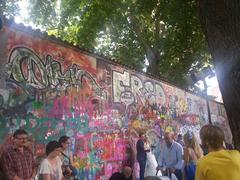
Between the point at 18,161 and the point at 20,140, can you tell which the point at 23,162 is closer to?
the point at 18,161

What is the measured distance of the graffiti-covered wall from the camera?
24.0 feet

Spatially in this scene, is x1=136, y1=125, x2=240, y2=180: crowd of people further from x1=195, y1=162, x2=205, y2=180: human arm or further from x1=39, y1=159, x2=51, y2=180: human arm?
x1=39, y1=159, x2=51, y2=180: human arm

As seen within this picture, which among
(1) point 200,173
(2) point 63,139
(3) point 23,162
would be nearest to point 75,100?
(2) point 63,139

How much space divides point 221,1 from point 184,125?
1201 centimetres

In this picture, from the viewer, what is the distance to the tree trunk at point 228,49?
374 centimetres

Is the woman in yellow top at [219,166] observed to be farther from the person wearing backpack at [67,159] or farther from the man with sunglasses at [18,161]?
the person wearing backpack at [67,159]

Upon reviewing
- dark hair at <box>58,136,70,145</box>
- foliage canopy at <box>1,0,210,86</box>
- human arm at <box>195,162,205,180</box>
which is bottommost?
human arm at <box>195,162,205,180</box>

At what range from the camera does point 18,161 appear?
5.98 meters

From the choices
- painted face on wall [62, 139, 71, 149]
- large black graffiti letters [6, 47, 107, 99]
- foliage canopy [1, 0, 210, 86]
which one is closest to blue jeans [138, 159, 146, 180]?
painted face on wall [62, 139, 71, 149]

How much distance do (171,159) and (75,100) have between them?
2.65 metres

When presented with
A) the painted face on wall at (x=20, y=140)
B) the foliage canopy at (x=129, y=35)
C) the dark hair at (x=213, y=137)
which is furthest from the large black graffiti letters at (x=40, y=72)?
the foliage canopy at (x=129, y=35)

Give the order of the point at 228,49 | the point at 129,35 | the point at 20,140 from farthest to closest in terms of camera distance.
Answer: the point at 129,35 → the point at 20,140 → the point at 228,49

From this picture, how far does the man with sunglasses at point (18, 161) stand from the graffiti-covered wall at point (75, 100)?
80 cm

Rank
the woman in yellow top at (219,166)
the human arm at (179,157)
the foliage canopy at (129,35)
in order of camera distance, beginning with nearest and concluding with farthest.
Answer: the woman in yellow top at (219,166)
the human arm at (179,157)
the foliage canopy at (129,35)
